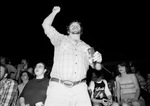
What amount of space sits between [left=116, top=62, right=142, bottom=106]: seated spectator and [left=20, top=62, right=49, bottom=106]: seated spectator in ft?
5.78

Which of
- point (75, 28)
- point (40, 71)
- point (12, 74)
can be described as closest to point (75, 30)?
point (75, 28)

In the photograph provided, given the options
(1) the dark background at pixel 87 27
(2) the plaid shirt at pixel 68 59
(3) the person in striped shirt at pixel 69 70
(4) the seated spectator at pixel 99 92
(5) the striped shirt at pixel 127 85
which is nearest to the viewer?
(3) the person in striped shirt at pixel 69 70

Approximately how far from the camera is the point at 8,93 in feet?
9.14

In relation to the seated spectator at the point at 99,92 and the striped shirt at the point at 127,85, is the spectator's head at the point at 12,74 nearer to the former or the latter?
the seated spectator at the point at 99,92

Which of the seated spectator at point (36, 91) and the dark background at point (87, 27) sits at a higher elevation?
the dark background at point (87, 27)

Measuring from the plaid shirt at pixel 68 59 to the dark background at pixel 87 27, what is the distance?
493 centimetres

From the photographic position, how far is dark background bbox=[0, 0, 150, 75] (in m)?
7.21

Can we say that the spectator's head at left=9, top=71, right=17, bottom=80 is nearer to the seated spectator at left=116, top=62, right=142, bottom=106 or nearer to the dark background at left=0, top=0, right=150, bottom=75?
the seated spectator at left=116, top=62, right=142, bottom=106

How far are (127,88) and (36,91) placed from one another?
2.10m

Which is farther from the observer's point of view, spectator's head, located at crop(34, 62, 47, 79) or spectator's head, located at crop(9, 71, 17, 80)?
spectator's head, located at crop(9, 71, 17, 80)

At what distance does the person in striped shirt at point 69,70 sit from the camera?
5.71 ft

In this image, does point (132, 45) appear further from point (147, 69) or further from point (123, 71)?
point (123, 71)

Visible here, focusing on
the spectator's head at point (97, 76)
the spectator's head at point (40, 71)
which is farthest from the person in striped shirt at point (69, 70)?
the spectator's head at point (97, 76)

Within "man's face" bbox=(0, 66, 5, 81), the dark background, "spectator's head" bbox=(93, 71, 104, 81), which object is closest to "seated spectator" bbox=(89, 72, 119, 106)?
"spectator's head" bbox=(93, 71, 104, 81)
